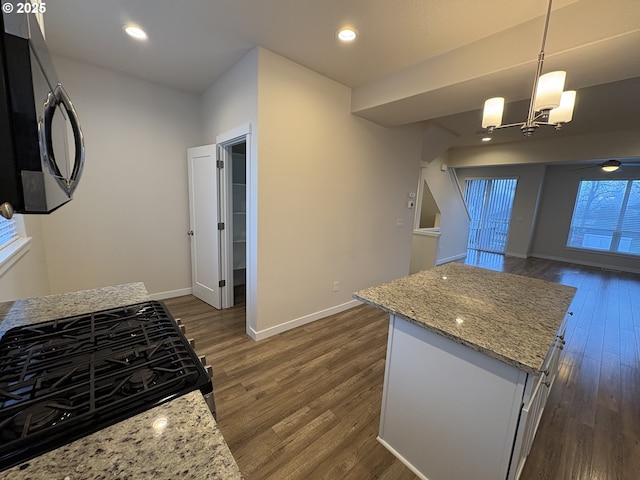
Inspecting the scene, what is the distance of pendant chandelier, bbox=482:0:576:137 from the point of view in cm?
149

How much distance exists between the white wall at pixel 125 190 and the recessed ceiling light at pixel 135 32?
1.00 meters

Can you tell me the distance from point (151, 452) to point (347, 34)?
2.56m

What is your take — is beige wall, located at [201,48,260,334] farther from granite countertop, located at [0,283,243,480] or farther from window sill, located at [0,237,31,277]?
granite countertop, located at [0,283,243,480]

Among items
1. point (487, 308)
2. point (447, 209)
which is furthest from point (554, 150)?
point (487, 308)

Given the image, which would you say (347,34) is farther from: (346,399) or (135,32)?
(346,399)

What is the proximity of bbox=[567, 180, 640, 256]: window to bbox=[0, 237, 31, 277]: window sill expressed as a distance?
32.8 feet

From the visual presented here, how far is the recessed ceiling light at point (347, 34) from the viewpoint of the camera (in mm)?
1976

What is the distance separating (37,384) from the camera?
26.2 inches

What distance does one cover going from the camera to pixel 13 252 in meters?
1.79

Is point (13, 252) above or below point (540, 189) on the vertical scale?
below

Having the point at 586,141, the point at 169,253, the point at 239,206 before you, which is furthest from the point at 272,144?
the point at 586,141

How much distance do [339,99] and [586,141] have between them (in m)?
4.83

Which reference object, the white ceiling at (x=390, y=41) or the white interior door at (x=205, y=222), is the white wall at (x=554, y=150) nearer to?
the white ceiling at (x=390, y=41)

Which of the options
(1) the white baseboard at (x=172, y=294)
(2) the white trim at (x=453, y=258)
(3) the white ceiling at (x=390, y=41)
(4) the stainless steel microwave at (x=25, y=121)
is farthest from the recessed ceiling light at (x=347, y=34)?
(2) the white trim at (x=453, y=258)
